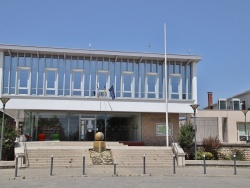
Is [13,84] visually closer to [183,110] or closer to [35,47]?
[35,47]

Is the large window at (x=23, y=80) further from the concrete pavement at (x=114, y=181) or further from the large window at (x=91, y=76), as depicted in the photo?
the concrete pavement at (x=114, y=181)

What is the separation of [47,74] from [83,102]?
4212 millimetres

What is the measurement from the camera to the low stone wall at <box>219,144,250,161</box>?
27.0 meters

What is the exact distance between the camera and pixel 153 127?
3466 cm

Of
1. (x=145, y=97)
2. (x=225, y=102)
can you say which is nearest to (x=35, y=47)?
(x=145, y=97)

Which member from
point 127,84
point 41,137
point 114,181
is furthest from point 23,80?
point 114,181

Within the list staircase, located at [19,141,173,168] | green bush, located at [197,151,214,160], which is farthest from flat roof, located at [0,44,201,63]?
green bush, located at [197,151,214,160]

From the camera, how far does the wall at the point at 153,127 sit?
34188mm

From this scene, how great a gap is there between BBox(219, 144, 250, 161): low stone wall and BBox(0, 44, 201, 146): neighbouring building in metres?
7.60

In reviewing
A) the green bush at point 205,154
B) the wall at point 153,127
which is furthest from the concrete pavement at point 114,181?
the wall at point 153,127

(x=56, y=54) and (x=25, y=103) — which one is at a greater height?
(x=56, y=54)

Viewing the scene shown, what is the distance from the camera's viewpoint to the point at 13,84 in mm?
32094

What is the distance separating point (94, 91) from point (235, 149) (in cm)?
1359

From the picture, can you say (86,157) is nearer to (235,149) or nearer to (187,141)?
(187,141)
